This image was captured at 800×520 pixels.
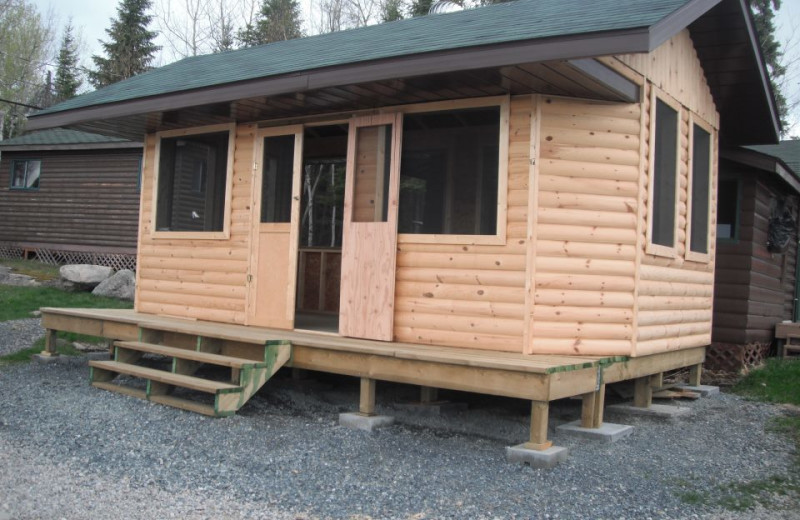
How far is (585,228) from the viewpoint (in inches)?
225

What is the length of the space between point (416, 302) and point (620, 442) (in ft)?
6.29

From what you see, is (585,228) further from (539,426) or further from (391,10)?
(391,10)

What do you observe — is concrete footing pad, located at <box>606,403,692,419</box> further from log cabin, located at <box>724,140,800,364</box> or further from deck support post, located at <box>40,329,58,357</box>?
deck support post, located at <box>40,329,58,357</box>

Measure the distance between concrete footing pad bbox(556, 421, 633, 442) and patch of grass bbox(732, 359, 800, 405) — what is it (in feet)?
9.77

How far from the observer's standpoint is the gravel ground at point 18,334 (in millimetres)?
8867

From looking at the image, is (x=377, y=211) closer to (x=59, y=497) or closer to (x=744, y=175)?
(x=59, y=497)

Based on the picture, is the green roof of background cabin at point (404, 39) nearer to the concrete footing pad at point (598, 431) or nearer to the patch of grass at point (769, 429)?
the concrete footing pad at point (598, 431)

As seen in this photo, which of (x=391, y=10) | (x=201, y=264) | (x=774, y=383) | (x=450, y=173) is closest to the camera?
(x=450, y=173)

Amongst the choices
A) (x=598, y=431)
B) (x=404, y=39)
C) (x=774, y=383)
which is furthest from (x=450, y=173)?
(x=774, y=383)

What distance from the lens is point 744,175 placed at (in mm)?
9320

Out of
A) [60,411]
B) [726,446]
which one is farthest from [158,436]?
[726,446]

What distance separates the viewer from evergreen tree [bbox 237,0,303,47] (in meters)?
28.2

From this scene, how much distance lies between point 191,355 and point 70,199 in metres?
13.9

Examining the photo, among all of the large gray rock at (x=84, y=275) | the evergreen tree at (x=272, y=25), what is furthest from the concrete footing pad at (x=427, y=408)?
the evergreen tree at (x=272, y=25)
